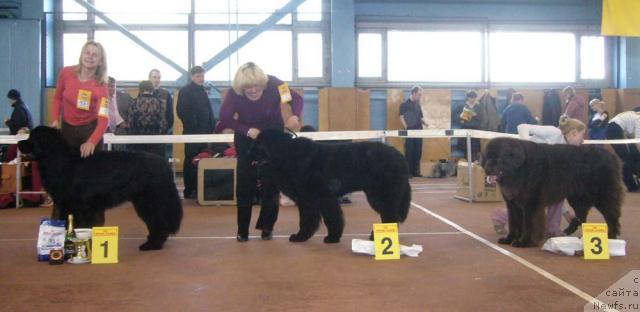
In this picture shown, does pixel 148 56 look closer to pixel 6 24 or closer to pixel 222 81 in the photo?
pixel 222 81

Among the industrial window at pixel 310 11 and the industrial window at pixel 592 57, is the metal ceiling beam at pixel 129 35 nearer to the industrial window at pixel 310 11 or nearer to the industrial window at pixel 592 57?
the industrial window at pixel 310 11

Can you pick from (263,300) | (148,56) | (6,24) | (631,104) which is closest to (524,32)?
(631,104)

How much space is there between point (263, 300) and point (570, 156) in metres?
2.73

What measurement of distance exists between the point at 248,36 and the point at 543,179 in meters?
10.0

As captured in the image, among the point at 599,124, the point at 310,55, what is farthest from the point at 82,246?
the point at 310,55

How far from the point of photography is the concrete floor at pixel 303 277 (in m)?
2.97

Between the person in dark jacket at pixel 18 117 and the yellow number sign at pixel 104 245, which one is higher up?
the person in dark jacket at pixel 18 117

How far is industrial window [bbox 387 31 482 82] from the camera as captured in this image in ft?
46.1

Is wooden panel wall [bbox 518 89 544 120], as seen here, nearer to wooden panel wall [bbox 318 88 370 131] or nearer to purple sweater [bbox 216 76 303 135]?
wooden panel wall [bbox 318 88 370 131]

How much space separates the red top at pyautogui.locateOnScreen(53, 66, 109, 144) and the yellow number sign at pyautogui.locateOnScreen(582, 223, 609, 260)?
360 centimetres

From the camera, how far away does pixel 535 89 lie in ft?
45.7

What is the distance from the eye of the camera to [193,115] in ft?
25.9

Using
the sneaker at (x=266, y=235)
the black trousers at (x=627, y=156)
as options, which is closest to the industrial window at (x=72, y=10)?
the sneaker at (x=266, y=235)

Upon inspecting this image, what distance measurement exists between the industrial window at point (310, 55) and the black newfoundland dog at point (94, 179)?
9.77 meters
